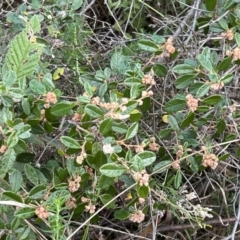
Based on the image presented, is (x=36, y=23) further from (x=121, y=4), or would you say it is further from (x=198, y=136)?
(x=121, y=4)

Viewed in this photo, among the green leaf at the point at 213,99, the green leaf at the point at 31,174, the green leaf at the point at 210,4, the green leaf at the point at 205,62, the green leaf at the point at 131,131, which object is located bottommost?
the green leaf at the point at 31,174

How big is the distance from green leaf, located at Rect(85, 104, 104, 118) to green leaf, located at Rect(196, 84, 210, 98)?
222 mm

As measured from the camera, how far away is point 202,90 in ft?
3.26

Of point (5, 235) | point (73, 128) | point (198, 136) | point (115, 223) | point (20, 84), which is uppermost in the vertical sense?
point (20, 84)

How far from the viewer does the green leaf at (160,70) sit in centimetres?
109

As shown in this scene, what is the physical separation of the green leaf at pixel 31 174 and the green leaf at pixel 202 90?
1.28 feet

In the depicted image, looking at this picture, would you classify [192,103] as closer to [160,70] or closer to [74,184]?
[160,70]

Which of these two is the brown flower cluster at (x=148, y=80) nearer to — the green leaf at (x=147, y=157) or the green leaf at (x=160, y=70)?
the green leaf at (x=160, y=70)

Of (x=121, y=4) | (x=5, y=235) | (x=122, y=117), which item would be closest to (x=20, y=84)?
(x=122, y=117)

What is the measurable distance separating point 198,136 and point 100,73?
28 cm

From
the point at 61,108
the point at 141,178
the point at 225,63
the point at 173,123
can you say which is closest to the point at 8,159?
the point at 61,108

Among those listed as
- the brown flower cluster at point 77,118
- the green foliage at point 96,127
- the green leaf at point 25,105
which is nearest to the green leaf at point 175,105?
the green foliage at point 96,127

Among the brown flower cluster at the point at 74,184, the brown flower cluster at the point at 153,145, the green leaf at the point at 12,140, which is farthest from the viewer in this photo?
the brown flower cluster at the point at 153,145

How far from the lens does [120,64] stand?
1118 millimetres
